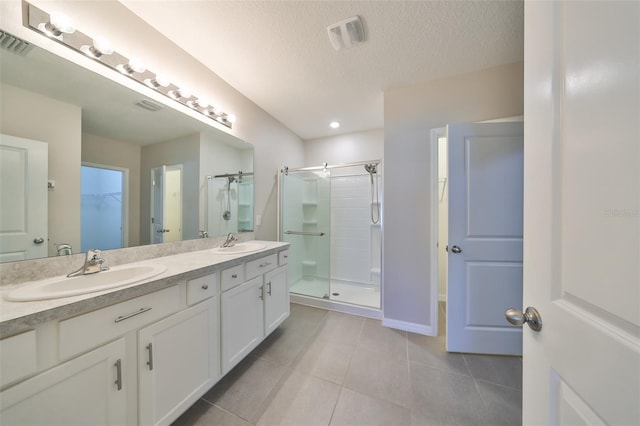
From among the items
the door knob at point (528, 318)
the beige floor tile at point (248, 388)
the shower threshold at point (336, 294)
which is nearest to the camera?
the door knob at point (528, 318)

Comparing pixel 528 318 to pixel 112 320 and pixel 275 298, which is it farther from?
pixel 275 298

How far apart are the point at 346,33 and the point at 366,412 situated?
7.98ft

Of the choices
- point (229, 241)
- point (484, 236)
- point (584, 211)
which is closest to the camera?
point (584, 211)

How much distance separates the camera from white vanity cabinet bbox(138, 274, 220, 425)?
0.95 m

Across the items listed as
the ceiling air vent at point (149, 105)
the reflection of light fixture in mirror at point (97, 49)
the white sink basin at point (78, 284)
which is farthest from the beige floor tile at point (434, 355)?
the reflection of light fixture in mirror at point (97, 49)

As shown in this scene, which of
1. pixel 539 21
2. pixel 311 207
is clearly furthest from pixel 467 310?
pixel 311 207

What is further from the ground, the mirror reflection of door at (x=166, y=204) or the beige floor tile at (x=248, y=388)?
the mirror reflection of door at (x=166, y=204)

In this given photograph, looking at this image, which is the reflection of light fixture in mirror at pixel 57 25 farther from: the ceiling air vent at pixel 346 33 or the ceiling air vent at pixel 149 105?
the ceiling air vent at pixel 346 33

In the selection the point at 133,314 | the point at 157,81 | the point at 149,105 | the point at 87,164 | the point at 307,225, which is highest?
the point at 157,81

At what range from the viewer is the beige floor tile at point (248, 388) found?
4.05ft

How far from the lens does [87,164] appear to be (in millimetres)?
1152

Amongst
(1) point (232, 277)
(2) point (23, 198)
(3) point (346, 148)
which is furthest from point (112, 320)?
(3) point (346, 148)

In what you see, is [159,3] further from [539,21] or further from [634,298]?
[634,298]

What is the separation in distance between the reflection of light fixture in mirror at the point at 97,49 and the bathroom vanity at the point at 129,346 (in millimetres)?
1230
